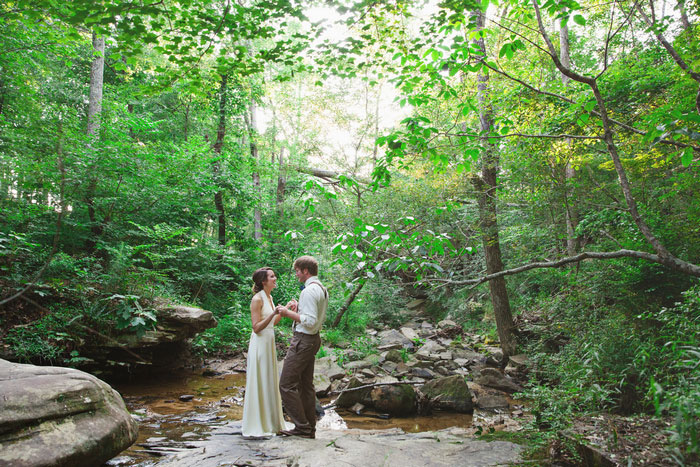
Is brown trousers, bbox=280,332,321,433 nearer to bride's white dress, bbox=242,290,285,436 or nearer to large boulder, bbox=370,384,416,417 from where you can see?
bride's white dress, bbox=242,290,285,436

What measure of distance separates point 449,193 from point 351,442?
7.07 m

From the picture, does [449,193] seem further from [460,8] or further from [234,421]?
[234,421]

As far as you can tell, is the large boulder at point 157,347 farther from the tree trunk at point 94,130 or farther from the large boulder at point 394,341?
the large boulder at point 394,341

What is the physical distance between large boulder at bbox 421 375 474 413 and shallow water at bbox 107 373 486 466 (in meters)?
0.18

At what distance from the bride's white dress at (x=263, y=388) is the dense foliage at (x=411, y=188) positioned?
129 centimetres

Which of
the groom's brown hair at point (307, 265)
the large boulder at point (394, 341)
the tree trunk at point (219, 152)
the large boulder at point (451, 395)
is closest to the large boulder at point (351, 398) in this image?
the large boulder at point (451, 395)

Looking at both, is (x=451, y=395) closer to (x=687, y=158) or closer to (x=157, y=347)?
(x=687, y=158)

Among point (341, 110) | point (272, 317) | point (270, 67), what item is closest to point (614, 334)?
point (272, 317)

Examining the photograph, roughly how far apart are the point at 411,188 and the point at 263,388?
290 inches

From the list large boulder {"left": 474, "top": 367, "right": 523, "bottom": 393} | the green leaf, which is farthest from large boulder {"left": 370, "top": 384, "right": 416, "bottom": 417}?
the green leaf

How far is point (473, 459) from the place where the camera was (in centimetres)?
352

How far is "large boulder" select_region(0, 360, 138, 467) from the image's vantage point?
285 cm

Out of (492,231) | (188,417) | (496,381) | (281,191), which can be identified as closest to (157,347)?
(188,417)

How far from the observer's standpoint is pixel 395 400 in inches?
255
